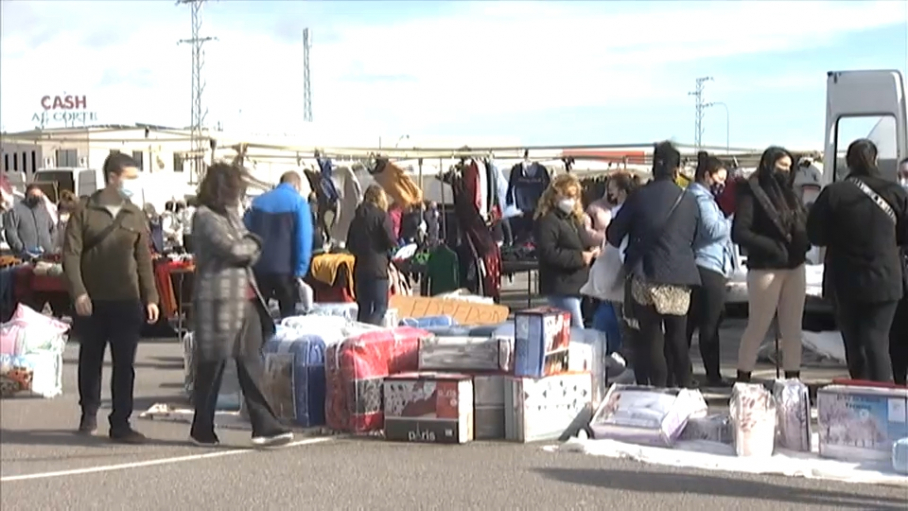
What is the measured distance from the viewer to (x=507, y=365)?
8.16 metres

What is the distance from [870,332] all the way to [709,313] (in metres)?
2.18

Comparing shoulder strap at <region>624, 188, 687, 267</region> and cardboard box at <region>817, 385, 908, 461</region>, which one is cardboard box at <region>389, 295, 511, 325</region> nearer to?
shoulder strap at <region>624, 188, 687, 267</region>

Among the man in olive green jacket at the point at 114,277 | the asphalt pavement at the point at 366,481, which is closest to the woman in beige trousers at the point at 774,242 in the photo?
the asphalt pavement at the point at 366,481

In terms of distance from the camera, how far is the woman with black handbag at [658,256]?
861cm

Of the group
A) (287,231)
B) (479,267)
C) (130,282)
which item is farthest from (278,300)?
(479,267)

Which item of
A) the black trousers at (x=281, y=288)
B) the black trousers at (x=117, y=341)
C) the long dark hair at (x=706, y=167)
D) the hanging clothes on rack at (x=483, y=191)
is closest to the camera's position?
the black trousers at (x=117, y=341)

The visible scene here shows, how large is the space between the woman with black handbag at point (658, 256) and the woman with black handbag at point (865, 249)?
3.13 ft

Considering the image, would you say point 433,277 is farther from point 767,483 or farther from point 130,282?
point 767,483

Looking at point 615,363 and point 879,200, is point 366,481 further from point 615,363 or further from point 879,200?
point 615,363

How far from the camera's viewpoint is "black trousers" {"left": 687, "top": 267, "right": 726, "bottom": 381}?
9953mm

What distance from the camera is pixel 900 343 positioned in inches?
366

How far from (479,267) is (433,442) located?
6.80 m

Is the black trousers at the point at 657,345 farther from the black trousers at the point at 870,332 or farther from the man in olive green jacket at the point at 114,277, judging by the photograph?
the man in olive green jacket at the point at 114,277

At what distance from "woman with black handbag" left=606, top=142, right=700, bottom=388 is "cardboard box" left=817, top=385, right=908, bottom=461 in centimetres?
152
